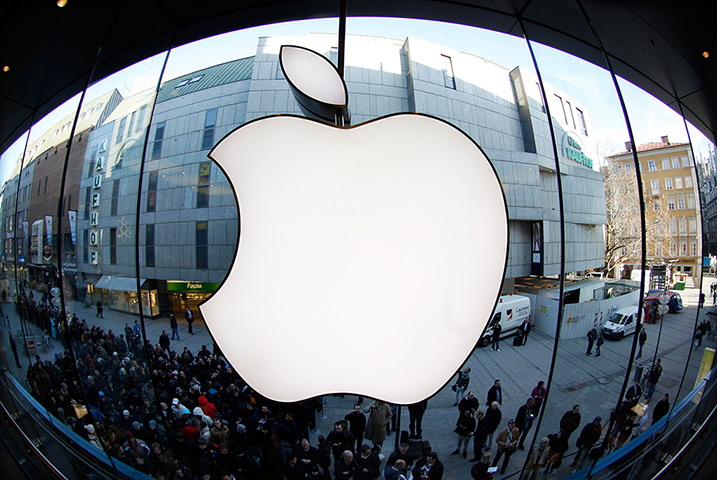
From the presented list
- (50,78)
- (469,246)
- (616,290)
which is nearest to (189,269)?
(50,78)

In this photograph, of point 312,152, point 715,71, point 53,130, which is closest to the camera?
point 312,152

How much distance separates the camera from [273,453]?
2.26m

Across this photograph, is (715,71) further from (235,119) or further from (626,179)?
(235,119)

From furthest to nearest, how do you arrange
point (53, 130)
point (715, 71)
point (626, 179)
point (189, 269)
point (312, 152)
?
point (189, 269)
point (53, 130)
point (626, 179)
point (715, 71)
point (312, 152)

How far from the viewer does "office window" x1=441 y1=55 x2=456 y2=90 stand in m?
2.05

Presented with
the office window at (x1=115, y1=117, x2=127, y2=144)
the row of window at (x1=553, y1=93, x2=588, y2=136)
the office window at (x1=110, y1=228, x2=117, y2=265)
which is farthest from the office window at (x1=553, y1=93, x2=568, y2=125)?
the office window at (x1=110, y1=228, x2=117, y2=265)

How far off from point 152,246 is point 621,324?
4.46 meters

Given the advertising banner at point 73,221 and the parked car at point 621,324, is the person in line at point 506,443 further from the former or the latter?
the advertising banner at point 73,221

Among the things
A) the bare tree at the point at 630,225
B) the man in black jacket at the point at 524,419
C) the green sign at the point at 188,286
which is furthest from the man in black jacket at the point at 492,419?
the green sign at the point at 188,286

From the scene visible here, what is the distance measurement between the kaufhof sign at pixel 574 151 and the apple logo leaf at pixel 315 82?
7.26 ft

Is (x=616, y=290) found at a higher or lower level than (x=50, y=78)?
lower

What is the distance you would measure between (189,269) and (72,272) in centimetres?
116

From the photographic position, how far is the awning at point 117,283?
2307mm

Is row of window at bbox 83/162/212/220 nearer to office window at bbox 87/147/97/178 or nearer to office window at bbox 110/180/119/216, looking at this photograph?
office window at bbox 110/180/119/216
